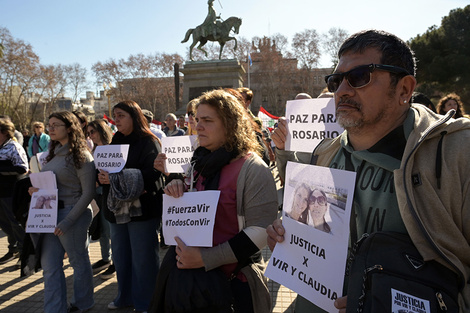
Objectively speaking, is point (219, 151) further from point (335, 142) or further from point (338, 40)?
point (338, 40)

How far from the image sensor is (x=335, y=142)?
164 centimetres

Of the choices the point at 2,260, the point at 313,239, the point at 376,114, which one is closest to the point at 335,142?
the point at 376,114

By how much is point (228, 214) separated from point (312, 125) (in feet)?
3.04

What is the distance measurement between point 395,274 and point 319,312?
1.98 feet

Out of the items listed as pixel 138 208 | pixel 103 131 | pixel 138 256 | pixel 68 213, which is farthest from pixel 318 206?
pixel 103 131

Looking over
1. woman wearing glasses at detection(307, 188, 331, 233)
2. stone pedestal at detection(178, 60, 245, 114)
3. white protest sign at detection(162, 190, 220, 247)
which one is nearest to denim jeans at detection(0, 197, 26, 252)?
white protest sign at detection(162, 190, 220, 247)

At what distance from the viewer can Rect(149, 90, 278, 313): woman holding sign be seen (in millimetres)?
1823

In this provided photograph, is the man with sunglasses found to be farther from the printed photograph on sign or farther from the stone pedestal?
the stone pedestal

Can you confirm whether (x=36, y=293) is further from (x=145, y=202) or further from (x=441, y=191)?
(x=441, y=191)

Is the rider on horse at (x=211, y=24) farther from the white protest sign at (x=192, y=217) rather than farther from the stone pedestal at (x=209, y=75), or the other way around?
the white protest sign at (x=192, y=217)

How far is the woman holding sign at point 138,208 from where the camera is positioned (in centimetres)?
323

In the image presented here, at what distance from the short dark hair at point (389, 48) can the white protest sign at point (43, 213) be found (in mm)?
3003

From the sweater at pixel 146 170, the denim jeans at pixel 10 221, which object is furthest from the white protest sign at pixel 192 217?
the denim jeans at pixel 10 221

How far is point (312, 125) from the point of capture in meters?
2.44
